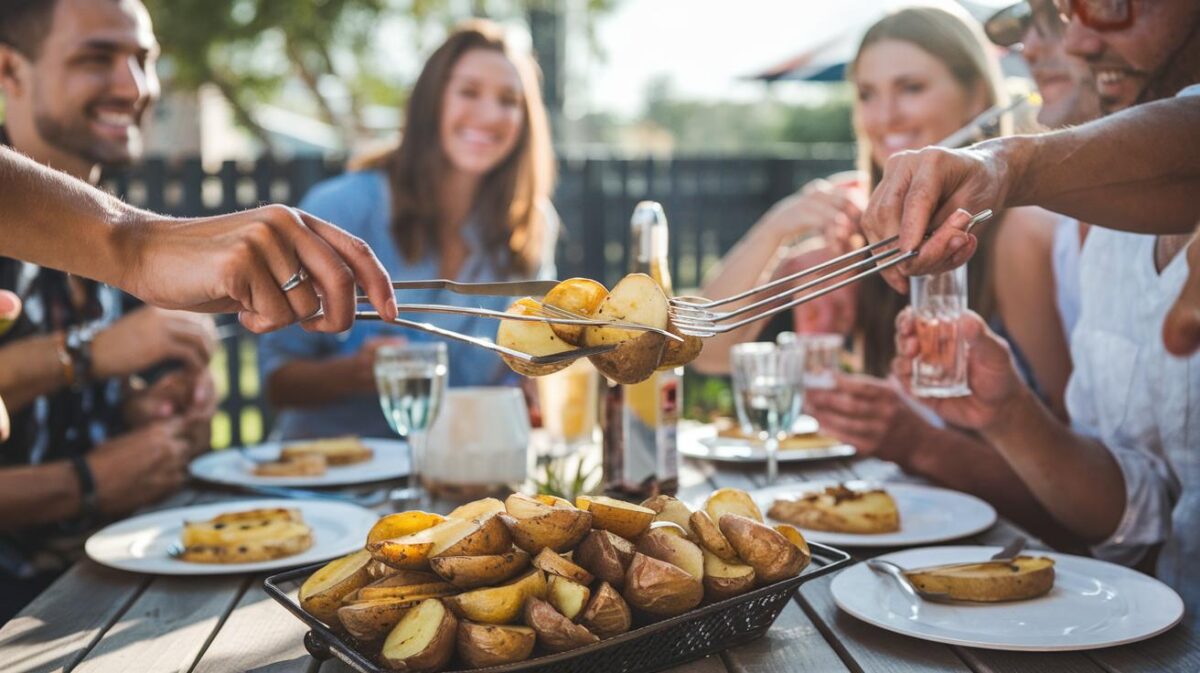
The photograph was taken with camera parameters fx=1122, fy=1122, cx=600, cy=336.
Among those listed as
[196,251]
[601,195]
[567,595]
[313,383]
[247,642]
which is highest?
[601,195]

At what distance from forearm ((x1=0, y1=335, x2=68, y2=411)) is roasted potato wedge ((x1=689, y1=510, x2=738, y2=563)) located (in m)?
1.62

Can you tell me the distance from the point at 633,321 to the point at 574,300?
0.25ft

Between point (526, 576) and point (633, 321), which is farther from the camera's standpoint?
point (633, 321)

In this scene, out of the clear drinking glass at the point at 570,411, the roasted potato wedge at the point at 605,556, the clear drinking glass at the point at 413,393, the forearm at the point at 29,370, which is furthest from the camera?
the clear drinking glass at the point at 570,411

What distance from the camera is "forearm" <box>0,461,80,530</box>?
2.10 metres

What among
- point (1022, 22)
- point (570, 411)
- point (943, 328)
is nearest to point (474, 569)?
point (943, 328)

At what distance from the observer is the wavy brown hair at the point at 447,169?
3.67 m

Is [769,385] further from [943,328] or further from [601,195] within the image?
[601,195]

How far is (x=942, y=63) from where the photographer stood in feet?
10.3

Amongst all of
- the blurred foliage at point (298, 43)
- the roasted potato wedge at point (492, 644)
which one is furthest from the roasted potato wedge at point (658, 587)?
the blurred foliage at point (298, 43)

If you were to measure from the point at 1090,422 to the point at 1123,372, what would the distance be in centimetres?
18

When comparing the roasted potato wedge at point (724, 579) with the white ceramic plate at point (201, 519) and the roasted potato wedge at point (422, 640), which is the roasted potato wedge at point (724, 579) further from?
the white ceramic plate at point (201, 519)

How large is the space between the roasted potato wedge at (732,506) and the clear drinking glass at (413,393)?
68 cm

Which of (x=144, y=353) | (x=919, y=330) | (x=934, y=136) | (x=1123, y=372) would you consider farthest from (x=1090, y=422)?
(x=144, y=353)
